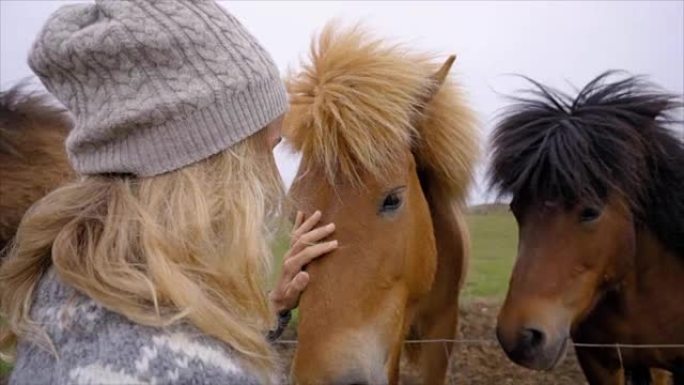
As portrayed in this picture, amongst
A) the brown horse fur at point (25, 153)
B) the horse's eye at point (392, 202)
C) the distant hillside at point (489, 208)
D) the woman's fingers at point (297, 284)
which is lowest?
the brown horse fur at point (25, 153)

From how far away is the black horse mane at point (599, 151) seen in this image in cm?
304

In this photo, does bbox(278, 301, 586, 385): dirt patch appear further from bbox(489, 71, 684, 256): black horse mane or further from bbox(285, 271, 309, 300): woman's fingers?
bbox(285, 271, 309, 300): woman's fingers

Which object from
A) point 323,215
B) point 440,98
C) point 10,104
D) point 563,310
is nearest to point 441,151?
point 440,98

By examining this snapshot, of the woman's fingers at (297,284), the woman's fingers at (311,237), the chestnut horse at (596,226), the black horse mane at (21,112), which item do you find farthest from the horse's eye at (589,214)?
the black horse mane at (21,112)

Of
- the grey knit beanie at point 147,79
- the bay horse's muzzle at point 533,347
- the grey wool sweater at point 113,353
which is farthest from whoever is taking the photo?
the bay horse's muzzle at point 533,347

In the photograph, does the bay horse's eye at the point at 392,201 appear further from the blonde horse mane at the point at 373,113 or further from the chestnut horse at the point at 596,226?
the chestnut horse at the point at 596,226

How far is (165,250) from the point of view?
3.59 feet

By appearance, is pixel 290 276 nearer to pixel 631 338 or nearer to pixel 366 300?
pixel 366 300

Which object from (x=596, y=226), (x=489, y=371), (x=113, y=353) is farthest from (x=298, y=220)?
(x=489, y=371)

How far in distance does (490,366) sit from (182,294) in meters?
4.84

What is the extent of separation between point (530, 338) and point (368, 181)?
3.52 ft

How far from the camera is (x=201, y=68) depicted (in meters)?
1.13

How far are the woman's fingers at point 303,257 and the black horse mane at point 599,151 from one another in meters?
1.26

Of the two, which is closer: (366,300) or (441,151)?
(366,300)
